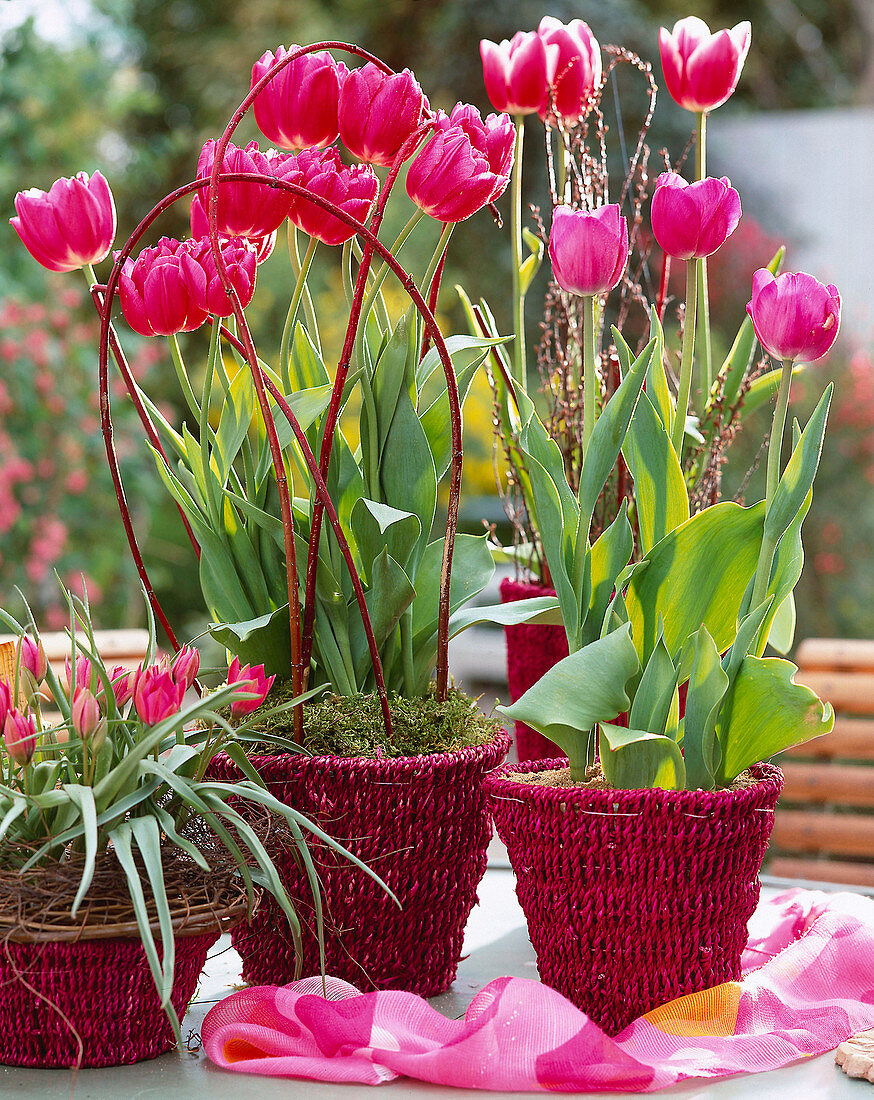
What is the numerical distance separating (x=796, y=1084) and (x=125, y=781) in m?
0.41

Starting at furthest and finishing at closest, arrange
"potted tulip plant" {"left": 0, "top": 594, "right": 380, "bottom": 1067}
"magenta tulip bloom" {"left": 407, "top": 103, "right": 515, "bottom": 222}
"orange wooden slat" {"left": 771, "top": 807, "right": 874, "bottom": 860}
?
"orange wooden slat" {"left": 771, "top": 807, "right": 874, "bottom": 860}, "magenta tulip bloom" {"left": 407, "top": 103, "right": 515, "bottom": 222}, "potted tulip plant" {"left": 0, "top": 594, "right": 380, "bottom": 1067}

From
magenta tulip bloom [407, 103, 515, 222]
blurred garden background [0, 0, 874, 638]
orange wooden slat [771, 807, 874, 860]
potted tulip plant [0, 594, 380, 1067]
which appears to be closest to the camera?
potted tulip plant [0, 594, 380, 1067]

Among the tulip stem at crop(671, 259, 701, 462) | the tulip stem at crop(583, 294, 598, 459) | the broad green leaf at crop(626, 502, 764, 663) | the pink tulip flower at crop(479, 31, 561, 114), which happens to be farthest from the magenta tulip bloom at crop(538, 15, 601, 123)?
the broad green leaf at crop(626, 502, 764, 663)

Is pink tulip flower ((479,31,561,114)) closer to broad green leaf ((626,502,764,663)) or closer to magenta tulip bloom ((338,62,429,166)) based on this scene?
magenta tulip bloom ((338,62,429,166))

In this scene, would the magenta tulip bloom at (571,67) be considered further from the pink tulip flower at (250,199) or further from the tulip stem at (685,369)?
the pink tulip flower at (250,199)

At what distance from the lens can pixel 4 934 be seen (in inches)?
24.8

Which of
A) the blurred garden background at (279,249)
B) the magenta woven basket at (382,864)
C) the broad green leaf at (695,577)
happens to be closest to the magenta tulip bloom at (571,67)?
the broad green leaf at (695,577)

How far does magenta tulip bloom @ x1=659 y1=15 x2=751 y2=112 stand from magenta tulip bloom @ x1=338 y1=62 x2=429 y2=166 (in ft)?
0.90

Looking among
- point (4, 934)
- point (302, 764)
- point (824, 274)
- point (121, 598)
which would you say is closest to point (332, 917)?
point (302, 764)

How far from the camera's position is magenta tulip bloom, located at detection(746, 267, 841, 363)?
72cm

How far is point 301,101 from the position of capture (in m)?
0.76

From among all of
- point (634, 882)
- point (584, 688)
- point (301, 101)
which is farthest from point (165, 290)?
point (634, 882)

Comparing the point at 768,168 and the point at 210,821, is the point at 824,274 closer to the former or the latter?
the point at 768,168

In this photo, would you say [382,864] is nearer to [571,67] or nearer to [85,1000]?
[85,1000]
